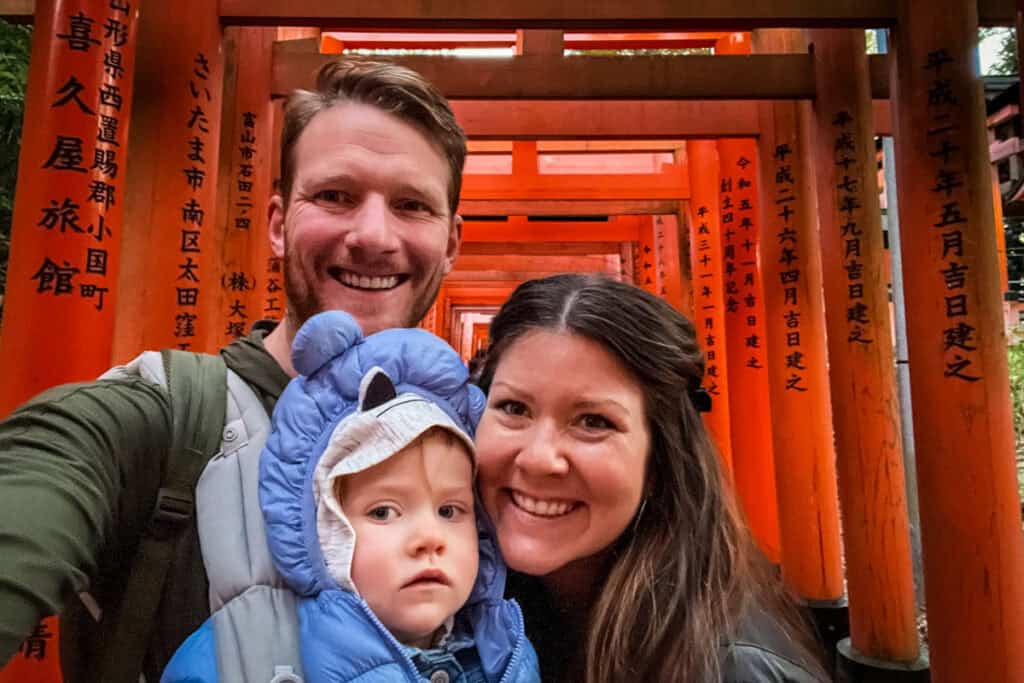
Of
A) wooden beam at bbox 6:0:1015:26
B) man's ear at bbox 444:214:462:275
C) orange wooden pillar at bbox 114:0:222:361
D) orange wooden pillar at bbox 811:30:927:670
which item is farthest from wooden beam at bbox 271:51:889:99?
man's ear at bbox 444:214:462:275

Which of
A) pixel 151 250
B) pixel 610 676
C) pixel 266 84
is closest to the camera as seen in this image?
pixel 610 676

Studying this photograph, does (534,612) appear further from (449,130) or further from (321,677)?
(449,130)

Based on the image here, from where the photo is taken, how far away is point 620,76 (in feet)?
15.4

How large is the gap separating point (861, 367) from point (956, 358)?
1062mm

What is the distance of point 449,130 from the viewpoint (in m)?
1.74

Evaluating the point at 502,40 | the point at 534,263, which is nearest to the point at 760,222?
the point at 502,40

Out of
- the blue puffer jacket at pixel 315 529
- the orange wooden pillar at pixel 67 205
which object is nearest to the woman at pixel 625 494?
the blue puffer jacket at pixel 315 529

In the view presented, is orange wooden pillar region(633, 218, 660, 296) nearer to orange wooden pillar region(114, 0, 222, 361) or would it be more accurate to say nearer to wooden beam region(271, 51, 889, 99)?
wooden beam region(271, 51, 889, 99)

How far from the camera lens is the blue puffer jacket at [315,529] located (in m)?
1.10

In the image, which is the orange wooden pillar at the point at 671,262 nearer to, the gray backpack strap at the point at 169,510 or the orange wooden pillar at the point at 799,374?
the orange wooden pillar at the point at 799,374

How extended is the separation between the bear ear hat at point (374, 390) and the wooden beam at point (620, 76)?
3.94m

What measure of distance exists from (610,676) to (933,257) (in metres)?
3.28

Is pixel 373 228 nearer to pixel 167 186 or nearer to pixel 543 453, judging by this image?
pixel 543 453

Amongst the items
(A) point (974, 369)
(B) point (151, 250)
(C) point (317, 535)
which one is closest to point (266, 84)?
(B) point (151, 250)
